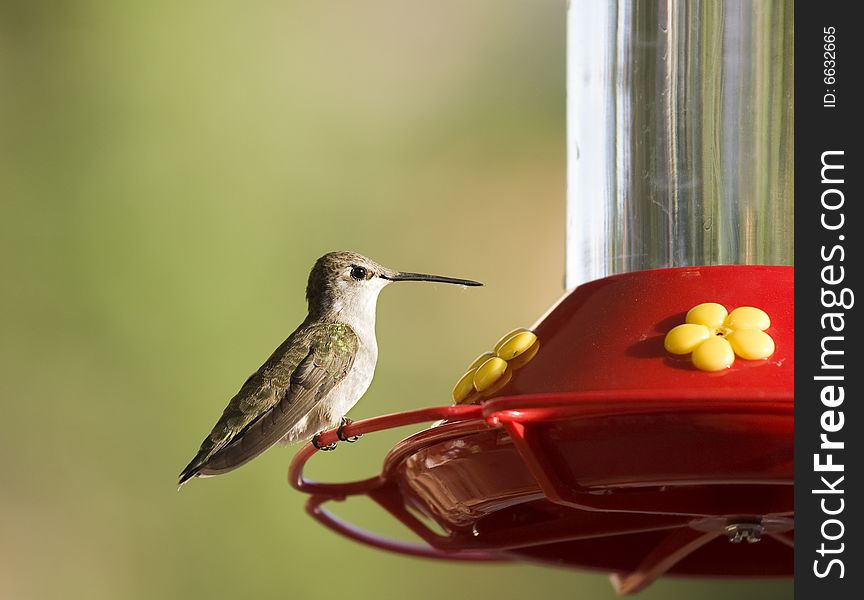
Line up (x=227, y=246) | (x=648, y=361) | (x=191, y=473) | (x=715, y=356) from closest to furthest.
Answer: (x=715, y=356), (x=648, y=361), (x=191, y=473), (x=227, y=246)

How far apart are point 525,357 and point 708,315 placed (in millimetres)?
448

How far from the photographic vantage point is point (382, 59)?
826cm

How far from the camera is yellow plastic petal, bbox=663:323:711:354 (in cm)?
259

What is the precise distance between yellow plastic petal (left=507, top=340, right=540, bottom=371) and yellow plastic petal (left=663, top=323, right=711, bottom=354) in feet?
1.17

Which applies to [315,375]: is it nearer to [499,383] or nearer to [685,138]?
[499,383]

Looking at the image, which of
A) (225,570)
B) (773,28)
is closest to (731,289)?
(773,28)

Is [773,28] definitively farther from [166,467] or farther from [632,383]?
[166,467]

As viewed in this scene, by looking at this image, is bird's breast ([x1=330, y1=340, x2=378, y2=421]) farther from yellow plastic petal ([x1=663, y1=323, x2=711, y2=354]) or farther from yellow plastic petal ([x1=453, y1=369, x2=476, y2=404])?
yellow plastic petal ([x1=663, y1=323, x2=711, y2=354])

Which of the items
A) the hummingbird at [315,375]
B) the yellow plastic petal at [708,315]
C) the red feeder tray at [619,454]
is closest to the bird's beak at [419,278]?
the hummingbird at [315,375]

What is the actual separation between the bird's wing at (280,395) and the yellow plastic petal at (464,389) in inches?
30.0

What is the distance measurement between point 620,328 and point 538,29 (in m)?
6.03

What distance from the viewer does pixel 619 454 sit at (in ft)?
8.38

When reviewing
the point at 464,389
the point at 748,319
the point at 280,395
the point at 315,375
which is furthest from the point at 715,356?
the point at 280,395

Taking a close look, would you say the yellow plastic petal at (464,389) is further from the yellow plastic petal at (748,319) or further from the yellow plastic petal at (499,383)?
the yellow plastic petal at (748,319)
